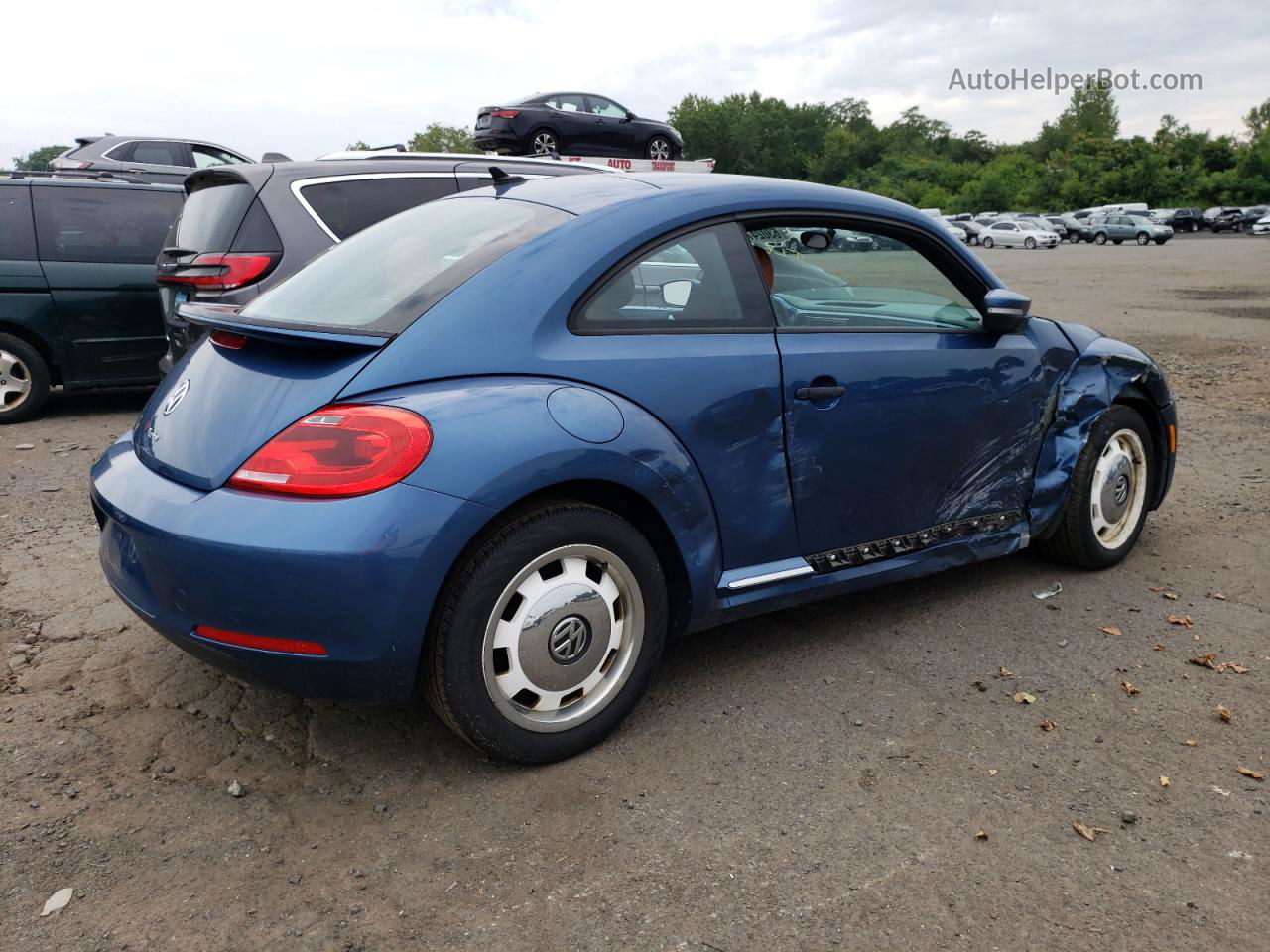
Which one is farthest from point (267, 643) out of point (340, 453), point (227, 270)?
point (227, 270)

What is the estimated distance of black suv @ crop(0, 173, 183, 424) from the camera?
26.1 feet

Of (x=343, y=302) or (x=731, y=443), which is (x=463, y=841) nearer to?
(x=731, y=443)

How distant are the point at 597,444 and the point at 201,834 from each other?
1394mm

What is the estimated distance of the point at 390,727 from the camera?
3279 millimetres

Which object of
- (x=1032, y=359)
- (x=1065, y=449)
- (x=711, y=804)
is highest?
(x=1032, y=359)

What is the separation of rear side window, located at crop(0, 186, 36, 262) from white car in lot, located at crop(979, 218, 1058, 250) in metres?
49.0

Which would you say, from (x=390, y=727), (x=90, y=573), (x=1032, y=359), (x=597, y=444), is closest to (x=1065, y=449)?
(x=1032, y=359)

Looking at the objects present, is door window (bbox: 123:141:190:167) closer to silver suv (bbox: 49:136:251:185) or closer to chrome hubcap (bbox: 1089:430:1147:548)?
silver suv (bbox: 49:136:251:185)

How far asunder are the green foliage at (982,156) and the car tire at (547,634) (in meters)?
58.4

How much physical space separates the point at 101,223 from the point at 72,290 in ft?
1.96

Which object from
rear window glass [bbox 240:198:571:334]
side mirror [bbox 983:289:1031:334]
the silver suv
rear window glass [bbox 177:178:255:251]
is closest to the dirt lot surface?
side mirror [bbox 983:289:1031:334]

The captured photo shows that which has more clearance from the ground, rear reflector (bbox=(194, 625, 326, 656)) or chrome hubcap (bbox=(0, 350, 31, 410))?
chrome hubcap (bbox=(0, 350, 31, 410))

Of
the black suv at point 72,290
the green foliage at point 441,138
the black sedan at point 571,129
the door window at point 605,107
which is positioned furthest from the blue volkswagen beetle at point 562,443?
the green foliage at point 441,138

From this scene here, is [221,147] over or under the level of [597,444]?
over
